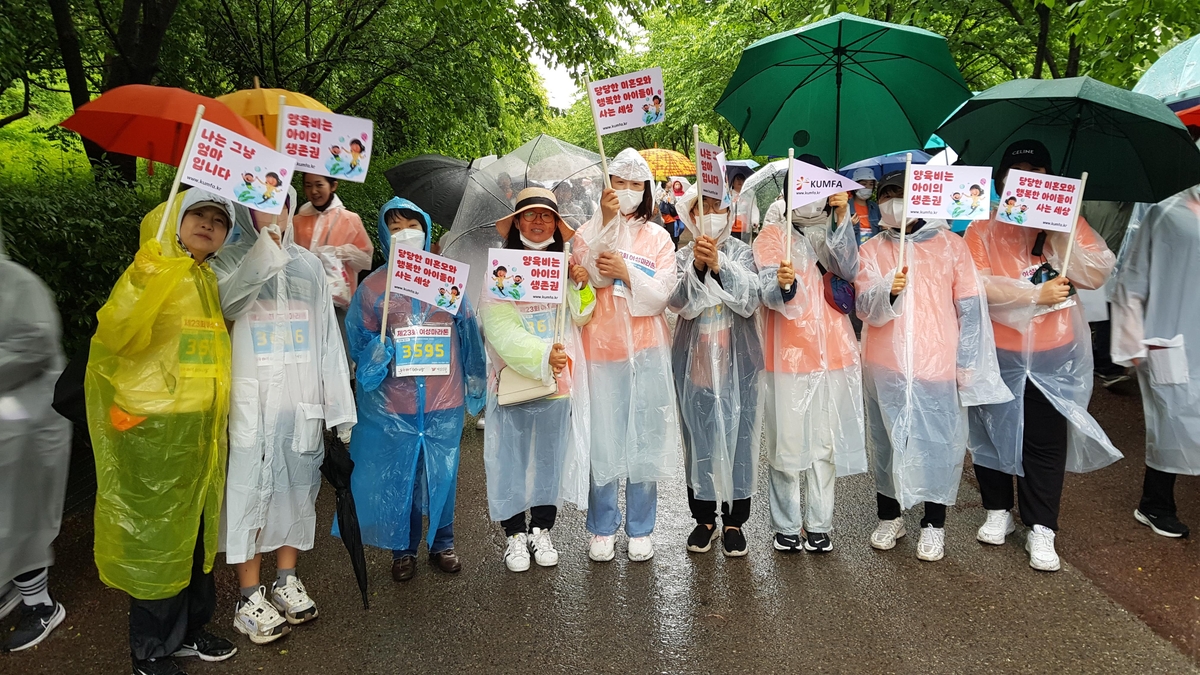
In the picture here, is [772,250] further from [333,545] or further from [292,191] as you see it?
[333,545]

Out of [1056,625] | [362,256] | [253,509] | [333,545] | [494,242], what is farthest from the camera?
[494,242]

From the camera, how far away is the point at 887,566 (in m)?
3.60

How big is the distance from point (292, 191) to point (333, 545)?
1.95m

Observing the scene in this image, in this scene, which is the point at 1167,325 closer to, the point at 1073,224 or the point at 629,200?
the point at 1073,224

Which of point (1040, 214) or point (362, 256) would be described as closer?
point (1040, 214)

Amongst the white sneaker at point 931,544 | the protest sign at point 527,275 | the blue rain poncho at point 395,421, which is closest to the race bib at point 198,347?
the blue rain poncho at point 395,421

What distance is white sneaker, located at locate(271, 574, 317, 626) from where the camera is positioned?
3102 millimetres

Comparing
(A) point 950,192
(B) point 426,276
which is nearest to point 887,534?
(A) point 950,192

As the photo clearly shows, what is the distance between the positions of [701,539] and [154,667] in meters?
2.41

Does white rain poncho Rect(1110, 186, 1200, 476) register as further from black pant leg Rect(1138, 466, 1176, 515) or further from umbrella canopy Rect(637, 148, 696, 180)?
umbrella canopy Rect(637, 148, 696, 180)

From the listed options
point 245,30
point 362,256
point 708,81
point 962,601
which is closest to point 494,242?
point 362,256

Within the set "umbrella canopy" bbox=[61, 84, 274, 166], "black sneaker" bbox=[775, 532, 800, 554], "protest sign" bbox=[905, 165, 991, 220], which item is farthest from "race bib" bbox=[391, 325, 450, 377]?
"protest sign" bbox=[905, 165, 991, 220]

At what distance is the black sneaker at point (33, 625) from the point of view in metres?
2.96

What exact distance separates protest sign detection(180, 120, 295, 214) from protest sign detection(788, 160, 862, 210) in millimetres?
2032
